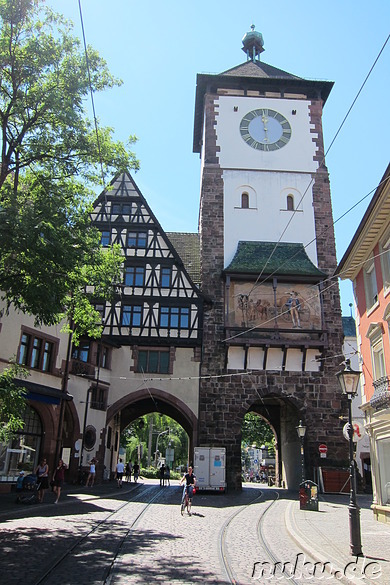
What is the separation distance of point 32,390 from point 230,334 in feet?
35.8

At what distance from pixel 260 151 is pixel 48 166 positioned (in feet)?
63.9

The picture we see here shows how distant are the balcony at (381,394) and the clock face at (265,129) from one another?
20343mm

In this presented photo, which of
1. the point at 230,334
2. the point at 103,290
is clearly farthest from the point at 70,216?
the point at 230,334

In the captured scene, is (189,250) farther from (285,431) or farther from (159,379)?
(285,431)

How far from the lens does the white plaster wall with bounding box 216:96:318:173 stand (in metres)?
31.0

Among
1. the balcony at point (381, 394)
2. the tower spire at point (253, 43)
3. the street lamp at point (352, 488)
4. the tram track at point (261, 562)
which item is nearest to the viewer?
the tram track at point (261, 562)

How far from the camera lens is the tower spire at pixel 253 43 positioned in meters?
37.7

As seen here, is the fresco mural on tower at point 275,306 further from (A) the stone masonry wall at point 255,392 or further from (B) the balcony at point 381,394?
(B) the balcony at point 381,394

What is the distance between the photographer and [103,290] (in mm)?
14484

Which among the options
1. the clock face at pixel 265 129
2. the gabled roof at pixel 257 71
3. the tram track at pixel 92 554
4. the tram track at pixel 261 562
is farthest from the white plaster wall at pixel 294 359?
the gabled roof at pixel 257 71

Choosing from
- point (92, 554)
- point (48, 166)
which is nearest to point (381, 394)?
point (92, 554)

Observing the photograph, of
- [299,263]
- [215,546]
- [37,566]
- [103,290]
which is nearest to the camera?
[37,566]

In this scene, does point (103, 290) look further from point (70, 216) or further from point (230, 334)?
point (230, 334)

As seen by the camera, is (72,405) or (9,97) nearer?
(9,97)
